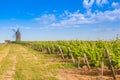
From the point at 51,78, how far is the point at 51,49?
88.6 feet

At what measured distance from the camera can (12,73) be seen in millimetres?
19531

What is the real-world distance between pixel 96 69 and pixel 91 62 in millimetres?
1285

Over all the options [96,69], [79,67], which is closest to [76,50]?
[79,67]

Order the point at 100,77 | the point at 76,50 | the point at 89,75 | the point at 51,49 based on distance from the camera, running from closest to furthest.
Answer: the point at 100,77
the point at 89,75
the point at 76,50
the point at 51,49

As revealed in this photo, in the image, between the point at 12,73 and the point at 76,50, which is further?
the point at 76,50

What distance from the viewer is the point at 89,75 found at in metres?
18.0

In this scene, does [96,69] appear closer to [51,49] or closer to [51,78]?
[51,78]

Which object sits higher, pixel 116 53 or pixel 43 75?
pixel 116 53

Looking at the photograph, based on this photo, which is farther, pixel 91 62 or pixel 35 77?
pixel 91 62

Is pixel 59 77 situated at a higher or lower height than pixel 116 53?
lower

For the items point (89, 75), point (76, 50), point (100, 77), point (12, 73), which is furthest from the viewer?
point (76, 50)

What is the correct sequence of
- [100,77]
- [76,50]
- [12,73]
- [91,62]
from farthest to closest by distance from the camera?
[76,50] → [91,62] → [12,73] → [100,77]

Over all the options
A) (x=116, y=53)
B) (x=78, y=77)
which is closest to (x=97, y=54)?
(x=116, y=53)

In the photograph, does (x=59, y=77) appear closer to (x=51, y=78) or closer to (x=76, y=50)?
(x=51, y=78)
